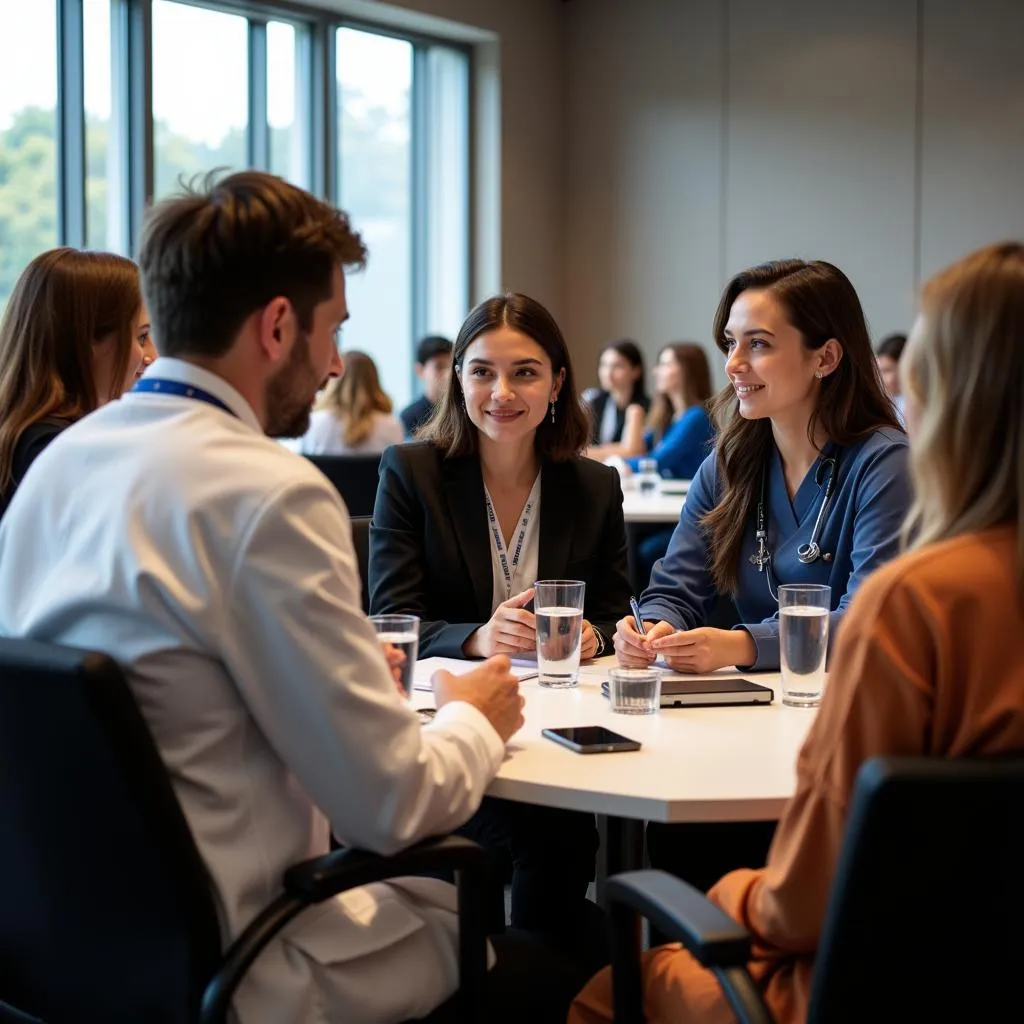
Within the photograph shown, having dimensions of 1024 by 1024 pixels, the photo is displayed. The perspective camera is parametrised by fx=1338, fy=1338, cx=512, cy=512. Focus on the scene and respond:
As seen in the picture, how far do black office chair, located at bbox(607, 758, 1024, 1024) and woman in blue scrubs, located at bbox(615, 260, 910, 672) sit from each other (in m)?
1.28

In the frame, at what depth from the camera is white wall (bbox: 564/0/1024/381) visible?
25.5 feet

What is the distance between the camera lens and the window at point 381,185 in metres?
8.09

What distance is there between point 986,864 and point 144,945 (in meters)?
0.82

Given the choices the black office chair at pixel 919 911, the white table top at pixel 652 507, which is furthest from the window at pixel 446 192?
the black office chair at pixel 919 911

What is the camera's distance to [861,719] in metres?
1.21

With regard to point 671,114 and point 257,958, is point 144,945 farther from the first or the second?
point 671,114

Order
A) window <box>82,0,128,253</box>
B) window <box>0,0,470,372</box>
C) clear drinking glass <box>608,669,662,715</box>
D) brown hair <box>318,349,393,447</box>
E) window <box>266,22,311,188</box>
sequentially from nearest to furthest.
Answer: clear drinking glass <box>608,669,662,715</box> → brown hair <box>318,349,393,447</box> → window <box>0,0,470,372</box> → window <box>82,0,128,253</box> → window <box>266,22,311,188</box>

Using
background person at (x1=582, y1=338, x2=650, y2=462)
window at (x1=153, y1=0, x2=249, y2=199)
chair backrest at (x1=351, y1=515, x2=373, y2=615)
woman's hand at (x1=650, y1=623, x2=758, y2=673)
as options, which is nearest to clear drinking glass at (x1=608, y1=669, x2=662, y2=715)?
woman's hand at (x1=650, y1=623, x2=758, y2=673)

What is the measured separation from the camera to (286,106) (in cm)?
771

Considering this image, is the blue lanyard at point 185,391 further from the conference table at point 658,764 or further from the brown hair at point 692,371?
the brown hair at point 692,371

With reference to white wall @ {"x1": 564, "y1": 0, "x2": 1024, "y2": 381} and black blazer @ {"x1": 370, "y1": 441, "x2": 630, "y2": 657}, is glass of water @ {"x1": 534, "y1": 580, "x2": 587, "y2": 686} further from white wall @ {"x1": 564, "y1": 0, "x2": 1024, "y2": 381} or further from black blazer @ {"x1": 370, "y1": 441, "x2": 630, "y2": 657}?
white wall @ {"x1": 564, "y1": 0, "x2": 1024, "y2": 381}

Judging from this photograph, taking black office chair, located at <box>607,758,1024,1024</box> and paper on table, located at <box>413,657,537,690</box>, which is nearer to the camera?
black office chair, located at <box>607,758,1024,1024</box>

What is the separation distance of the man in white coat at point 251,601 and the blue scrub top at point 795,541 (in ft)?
3.19

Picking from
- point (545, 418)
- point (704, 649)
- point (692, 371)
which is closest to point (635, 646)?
point (704, 649)
